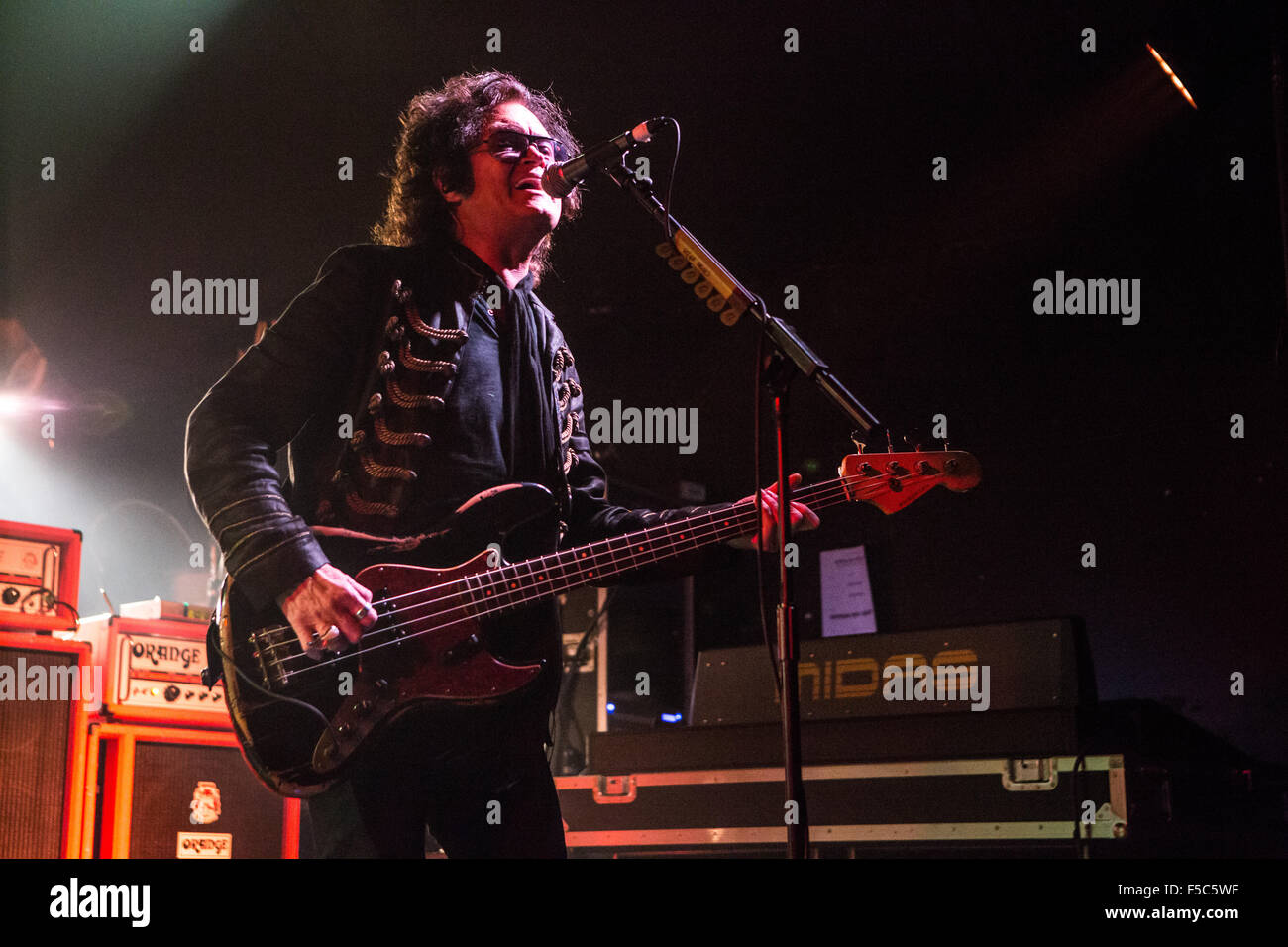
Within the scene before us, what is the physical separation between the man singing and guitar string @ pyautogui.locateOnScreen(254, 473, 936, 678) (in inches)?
1.8

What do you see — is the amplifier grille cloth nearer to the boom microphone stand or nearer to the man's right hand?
the man's right hand

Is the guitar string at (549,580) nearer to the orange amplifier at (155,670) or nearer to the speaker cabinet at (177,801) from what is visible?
the speaker cabinet at (177,801)

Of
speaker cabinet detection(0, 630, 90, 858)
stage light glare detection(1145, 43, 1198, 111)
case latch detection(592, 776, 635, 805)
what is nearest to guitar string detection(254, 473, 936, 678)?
speaker cabinet detection(0, 630, 90, 858)

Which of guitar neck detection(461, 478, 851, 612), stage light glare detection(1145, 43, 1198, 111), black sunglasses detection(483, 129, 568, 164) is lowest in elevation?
guitar neck detection(461, 478, 851, 612)

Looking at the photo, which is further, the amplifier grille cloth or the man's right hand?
the amplifier grille cloth

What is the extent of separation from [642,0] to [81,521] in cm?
419

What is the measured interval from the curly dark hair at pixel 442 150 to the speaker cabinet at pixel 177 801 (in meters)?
1.60

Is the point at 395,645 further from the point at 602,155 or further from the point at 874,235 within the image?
the point at 874,235

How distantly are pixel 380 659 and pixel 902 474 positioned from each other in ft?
3.62

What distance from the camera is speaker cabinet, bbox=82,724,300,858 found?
10.7 ft

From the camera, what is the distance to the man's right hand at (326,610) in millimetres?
1925

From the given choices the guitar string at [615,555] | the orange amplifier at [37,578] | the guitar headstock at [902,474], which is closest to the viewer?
the guitar string at [615,555]

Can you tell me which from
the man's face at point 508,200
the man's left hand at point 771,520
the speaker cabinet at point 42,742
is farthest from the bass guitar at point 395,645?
the speaker cabinet at point 42,742
